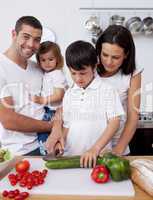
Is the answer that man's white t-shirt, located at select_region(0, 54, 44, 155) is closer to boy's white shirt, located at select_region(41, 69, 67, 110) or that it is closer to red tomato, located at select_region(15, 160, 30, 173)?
boy's white shirt, located at select_region(41, 69, 67, 110)

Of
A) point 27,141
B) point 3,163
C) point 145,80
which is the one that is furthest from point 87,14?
point 3,163

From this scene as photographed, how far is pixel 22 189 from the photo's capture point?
2.84 feet

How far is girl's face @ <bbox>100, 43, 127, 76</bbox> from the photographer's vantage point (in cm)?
120

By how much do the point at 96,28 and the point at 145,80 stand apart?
0.58 meters

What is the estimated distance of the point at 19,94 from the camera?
1.41 m

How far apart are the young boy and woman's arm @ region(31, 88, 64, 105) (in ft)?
0.65

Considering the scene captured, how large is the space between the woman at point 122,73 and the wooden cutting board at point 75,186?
12.9 inches

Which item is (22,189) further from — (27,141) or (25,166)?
(27,141)

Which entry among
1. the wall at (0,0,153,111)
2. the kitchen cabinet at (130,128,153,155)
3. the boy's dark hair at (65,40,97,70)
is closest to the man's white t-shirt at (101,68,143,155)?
the boy's dark hair at (65,40,97,70)

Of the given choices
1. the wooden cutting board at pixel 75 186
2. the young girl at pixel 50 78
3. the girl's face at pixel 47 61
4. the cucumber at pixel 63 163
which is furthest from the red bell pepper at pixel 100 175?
the girl's face at pixel 47 61

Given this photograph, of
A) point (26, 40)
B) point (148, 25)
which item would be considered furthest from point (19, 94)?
point (148, 25)

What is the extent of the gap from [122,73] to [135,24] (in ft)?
3.44

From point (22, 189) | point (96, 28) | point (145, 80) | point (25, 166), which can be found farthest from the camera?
point (145, 80)

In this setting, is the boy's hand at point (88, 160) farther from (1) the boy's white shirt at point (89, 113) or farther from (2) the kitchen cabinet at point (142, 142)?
(2) the kitchen cabinet at point (142, 142)
